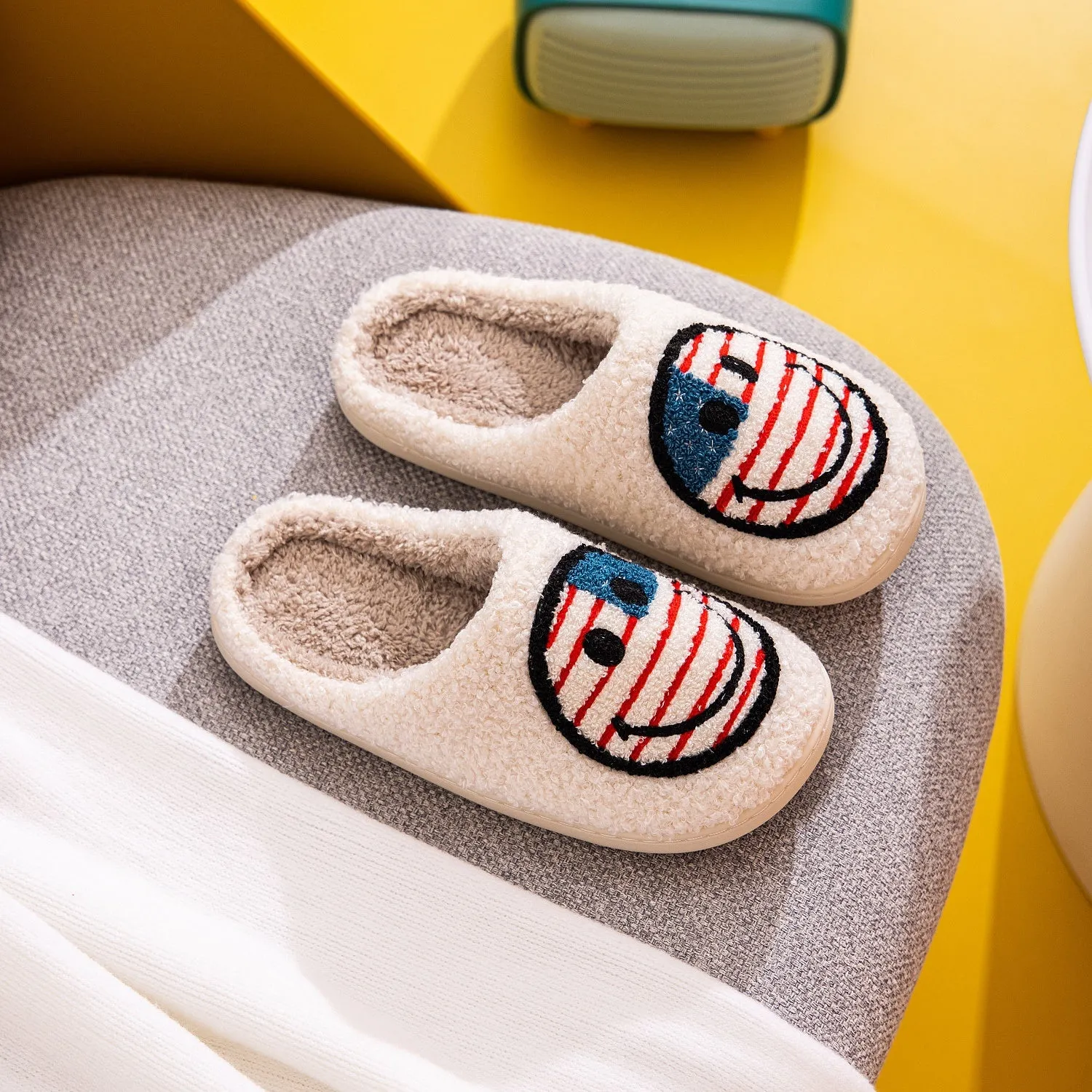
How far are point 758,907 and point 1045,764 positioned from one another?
0.49 metres

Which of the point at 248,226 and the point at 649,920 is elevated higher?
the point at 248,226

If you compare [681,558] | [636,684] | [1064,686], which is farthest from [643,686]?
[1064,686]

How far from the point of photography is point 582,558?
0.65m

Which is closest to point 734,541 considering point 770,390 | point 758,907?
point 770,390

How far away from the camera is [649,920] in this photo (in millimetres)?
648

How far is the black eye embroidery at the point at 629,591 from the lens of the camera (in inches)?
25.1

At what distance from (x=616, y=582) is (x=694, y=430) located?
11cm

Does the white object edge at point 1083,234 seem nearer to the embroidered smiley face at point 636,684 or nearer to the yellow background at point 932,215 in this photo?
the embroidered smiley face at point 636,684

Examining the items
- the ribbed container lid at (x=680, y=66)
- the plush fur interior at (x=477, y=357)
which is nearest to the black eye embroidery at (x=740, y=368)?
the plush fur interior at (x=477, y=357)

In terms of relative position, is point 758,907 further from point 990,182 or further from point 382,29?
point 382,29

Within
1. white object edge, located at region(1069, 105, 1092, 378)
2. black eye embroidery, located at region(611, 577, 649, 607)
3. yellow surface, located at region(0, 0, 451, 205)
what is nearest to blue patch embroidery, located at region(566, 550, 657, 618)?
black eye embroidery, located at region(611, 577, 649, 607)

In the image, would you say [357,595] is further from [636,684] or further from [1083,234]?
[1083,234]

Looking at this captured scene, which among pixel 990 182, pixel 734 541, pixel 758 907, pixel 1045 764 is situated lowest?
pixel 1045 764

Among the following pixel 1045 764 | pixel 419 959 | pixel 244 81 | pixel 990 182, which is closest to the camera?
pixel 419 959
